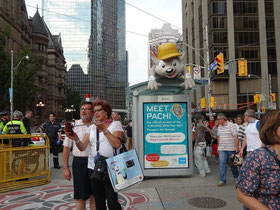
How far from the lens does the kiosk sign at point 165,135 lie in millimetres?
7285

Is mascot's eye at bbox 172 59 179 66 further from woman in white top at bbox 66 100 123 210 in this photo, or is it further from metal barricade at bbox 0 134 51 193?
woman in white top at bbox 66 100 123 210

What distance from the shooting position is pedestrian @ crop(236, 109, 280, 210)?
1781 mm

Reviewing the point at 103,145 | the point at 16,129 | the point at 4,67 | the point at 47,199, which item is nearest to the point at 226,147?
the point at 103,145

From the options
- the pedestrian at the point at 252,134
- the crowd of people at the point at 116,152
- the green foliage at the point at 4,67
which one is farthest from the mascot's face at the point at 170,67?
the green foliage at the point at 4,67

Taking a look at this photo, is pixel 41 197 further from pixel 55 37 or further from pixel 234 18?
pixel 55 37

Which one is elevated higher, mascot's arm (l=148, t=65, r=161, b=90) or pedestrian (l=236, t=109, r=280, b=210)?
mascot's arm (l=148, t=65, r=161, b=90)

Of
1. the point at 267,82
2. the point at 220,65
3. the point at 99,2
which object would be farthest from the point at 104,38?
the point at 220,65

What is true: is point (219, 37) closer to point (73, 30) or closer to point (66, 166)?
point (66, 166)

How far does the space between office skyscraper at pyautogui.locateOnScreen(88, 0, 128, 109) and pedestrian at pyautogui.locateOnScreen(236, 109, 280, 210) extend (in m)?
98.1

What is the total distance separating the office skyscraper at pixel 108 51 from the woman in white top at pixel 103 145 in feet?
317

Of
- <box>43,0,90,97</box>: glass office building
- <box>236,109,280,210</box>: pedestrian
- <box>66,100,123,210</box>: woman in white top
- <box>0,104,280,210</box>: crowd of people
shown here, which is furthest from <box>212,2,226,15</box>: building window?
<box>43,0,90,97</box>: glass office building

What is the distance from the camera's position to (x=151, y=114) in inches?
291

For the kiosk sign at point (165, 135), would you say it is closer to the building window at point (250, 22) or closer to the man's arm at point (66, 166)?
the man's arm at point (66, 166)

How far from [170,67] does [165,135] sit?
1975 millimetres
